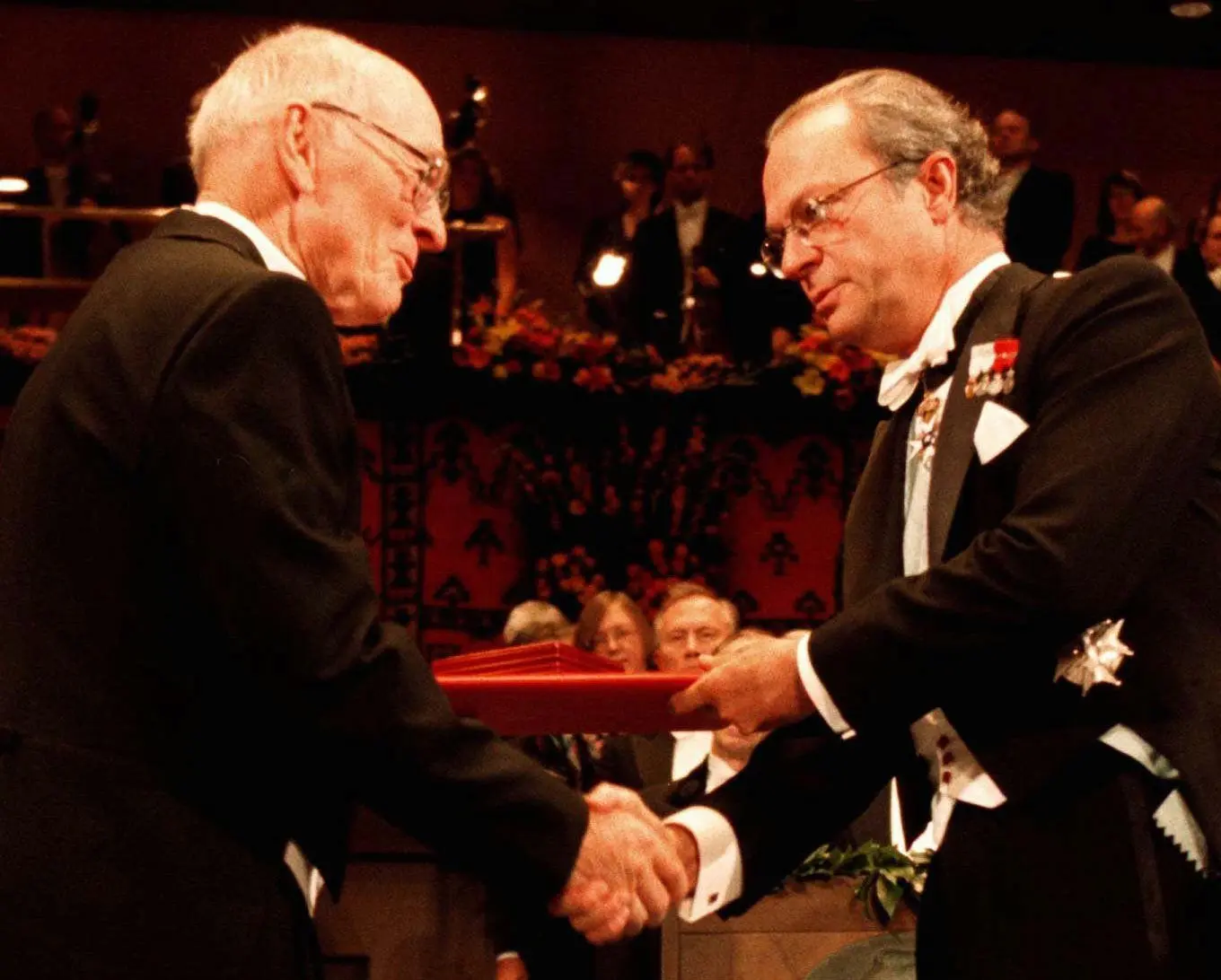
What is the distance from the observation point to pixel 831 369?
726 cm

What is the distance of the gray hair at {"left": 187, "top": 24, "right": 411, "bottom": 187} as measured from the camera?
6.50 ft

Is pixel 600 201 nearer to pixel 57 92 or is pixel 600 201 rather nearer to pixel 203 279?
pixel 57 92

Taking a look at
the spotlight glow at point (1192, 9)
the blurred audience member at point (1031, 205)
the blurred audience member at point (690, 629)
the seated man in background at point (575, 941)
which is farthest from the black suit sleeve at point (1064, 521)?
the spotlight glow at point (1192, 9)

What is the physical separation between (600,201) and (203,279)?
9.32m

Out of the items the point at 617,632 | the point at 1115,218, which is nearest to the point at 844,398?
the point at 1115,218

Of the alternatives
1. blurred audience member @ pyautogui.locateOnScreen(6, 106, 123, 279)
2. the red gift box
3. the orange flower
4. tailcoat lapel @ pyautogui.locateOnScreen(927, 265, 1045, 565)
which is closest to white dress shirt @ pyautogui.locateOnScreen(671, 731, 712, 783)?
the red gift box

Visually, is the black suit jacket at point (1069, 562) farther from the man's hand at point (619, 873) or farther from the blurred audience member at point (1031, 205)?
the blurred audience member at point (1031, 205)

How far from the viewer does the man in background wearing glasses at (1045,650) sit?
6.02 feet

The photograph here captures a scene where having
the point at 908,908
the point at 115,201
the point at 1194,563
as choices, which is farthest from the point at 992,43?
the point at 1194,563

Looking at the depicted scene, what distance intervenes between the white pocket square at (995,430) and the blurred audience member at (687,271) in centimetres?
574

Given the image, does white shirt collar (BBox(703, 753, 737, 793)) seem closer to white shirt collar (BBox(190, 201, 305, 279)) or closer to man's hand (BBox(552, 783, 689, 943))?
man's hand (BBox(552, 783, 689, 943))

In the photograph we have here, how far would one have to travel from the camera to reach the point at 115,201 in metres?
8.55

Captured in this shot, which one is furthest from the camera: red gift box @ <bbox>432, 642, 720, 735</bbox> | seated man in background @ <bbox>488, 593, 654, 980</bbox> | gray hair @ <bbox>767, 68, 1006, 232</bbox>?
seated man in background @ <bbox>488, 593, 654, 980</bbox>

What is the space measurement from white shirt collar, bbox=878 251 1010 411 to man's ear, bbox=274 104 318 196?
75 centimetres
